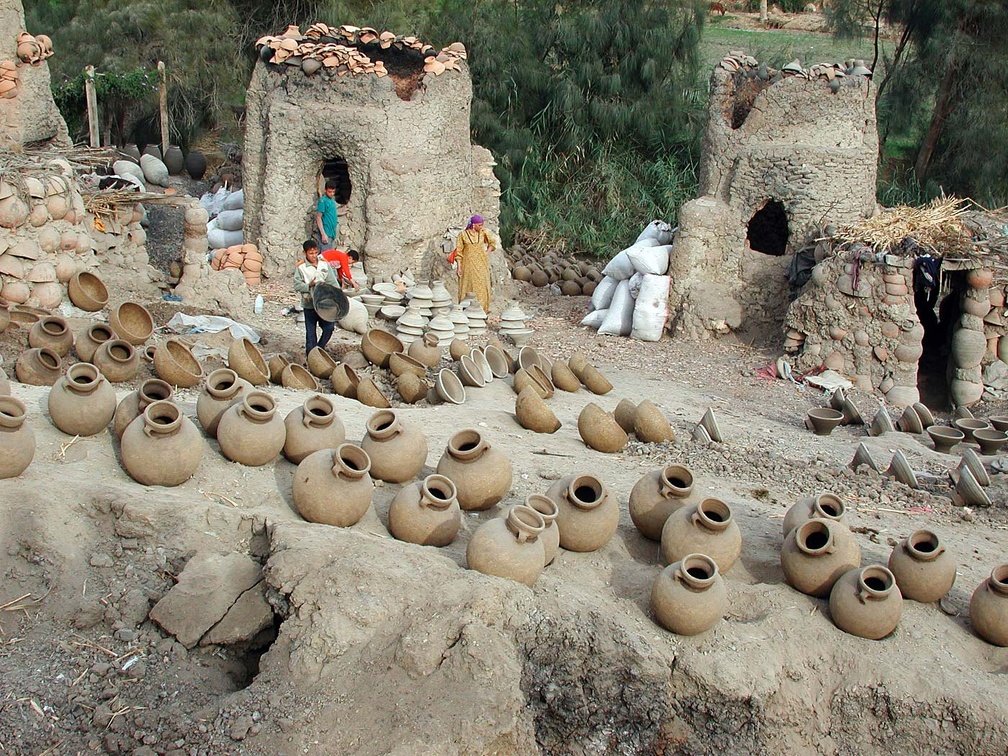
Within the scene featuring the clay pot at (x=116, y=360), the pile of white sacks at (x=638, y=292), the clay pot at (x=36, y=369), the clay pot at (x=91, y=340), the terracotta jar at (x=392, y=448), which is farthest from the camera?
the pile of white sacks at (x=638, y=292)

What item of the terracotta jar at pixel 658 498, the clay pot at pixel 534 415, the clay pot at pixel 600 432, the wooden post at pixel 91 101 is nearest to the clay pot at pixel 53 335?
the clay pot at pixel 534 415

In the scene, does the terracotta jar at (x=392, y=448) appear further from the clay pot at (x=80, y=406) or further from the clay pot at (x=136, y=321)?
the clay pot at (x=136, y=321)

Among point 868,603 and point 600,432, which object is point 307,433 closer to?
point 600,432

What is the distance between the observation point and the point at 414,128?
464 inches

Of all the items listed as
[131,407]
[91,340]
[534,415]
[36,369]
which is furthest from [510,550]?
[91,340]

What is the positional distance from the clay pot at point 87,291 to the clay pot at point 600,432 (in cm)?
434

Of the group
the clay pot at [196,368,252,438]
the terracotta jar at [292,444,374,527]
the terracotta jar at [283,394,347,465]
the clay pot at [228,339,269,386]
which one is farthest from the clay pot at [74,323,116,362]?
the terracotta jar at [292,444,374,527]

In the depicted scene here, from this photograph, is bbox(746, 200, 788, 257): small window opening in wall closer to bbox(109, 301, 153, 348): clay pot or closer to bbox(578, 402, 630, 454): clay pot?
bbox(578, 402, 630, 454): clay pot

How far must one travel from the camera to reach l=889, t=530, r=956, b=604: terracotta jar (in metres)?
4.88

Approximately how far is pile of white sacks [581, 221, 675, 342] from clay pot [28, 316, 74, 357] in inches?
263

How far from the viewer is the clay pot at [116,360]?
21.6ft

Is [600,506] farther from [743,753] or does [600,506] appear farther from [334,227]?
[334,227]

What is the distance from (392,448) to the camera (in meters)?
5.36

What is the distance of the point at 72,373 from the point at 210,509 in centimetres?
133
